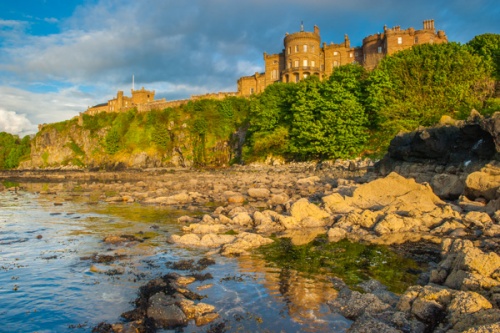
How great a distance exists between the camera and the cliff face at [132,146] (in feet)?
252

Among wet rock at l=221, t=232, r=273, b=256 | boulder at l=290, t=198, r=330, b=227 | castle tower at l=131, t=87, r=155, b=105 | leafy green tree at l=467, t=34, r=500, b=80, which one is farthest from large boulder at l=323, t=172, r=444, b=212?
castle tower at l=131, t=87, r=155, b=105

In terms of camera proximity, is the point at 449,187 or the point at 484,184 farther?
the point at 449,187

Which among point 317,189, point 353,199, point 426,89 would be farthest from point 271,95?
point 353,199

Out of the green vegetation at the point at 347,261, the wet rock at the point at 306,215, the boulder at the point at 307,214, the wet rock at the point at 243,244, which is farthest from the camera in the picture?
the boulder at the point at 307,214

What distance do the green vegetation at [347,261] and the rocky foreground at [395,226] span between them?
0.50 meters

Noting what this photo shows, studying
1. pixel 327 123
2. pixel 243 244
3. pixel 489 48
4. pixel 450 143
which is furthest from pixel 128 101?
pixel 243 244

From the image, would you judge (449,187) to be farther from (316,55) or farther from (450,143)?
(316,55)

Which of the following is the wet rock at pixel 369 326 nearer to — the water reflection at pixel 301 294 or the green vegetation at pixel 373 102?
the water reflection at pixel 301 294

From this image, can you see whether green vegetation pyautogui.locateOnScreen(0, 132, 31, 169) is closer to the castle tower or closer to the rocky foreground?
the castle tower

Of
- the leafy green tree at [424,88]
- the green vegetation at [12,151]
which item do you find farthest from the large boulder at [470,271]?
the green vegetation at [12,151]

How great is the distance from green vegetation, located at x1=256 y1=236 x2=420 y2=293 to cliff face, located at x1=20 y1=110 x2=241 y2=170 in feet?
198

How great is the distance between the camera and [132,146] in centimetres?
8369

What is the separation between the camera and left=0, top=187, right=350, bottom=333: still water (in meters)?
7.82

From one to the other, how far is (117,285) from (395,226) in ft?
35.0
